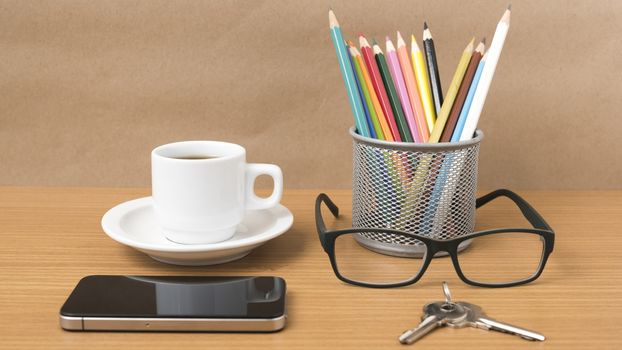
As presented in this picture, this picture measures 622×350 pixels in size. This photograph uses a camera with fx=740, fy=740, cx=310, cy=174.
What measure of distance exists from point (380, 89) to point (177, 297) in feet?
0.84

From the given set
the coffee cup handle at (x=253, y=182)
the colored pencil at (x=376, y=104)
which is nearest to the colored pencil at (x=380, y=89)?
the colored pencil at (x=376, y=104)

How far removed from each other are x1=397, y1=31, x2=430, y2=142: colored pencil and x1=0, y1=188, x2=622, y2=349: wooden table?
0.12m

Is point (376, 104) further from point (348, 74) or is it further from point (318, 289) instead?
point (318, 289)

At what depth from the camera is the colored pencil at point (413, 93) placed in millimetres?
642

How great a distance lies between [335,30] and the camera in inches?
25.1

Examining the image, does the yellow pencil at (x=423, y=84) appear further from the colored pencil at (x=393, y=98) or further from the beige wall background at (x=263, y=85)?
the beige wall background at (x=263, y=85)

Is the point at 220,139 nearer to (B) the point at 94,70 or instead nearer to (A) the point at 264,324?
(B) the point at 94,70

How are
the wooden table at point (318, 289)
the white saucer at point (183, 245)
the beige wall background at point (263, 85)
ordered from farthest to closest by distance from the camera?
1. the beige wall background at point (263, 85)
2. the white saucer at point (183, 245)
3. the wooden table at point (318, 289)

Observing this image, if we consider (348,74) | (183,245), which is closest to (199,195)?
(183,245)

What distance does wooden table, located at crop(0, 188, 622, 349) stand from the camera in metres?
0.48

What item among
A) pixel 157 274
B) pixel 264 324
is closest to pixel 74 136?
pixel 157 274

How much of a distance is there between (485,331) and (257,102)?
438mm

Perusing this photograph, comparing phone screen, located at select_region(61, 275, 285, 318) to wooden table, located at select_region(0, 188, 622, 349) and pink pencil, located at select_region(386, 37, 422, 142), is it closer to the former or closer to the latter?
wooden table, located at select_region(0, 188, 622, 349)

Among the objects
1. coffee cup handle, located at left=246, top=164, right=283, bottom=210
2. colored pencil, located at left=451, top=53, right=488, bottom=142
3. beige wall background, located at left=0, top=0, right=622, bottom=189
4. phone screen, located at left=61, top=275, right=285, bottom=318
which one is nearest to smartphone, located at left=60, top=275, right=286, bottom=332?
phone screen, located at left=61, top=275, right=285, bottom=318
